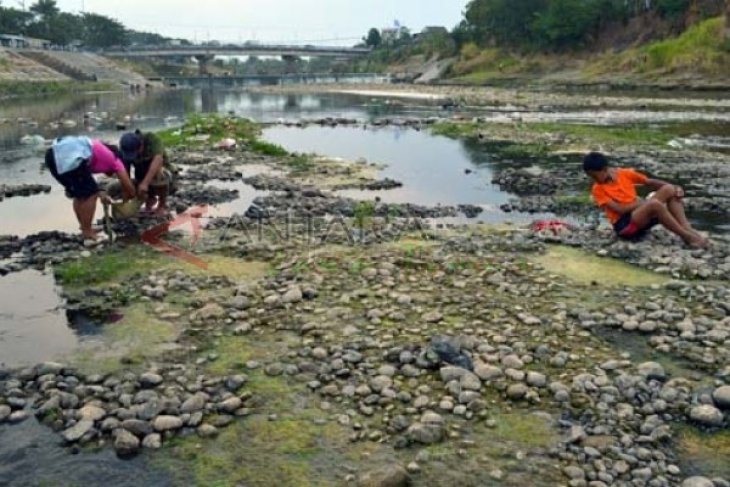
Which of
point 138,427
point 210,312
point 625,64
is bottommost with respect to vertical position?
point 138,427

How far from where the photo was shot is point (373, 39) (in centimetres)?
17788

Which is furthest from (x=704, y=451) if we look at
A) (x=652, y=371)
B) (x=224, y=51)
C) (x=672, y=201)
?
(x=224, y=51)

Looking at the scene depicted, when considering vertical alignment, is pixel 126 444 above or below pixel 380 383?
below

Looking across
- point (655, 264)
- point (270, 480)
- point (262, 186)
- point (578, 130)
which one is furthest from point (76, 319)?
point (578, 130)

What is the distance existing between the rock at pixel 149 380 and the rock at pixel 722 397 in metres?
5.02

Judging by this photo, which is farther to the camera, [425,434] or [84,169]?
[84,169]

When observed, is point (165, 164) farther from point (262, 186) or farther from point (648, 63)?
point (648, 63)

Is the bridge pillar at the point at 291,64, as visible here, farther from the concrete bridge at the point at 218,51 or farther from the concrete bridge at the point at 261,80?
the concrete bridge at the point at 261,80

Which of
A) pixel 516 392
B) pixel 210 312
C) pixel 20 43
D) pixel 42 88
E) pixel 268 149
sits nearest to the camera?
pixel 516 392

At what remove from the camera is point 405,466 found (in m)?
5.27

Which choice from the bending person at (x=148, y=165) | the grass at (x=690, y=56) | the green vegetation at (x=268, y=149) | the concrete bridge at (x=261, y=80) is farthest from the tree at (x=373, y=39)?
the bending person at (x=148, y=165)

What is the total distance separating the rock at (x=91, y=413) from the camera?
5.94 meters

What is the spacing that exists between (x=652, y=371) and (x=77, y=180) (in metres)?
9.15

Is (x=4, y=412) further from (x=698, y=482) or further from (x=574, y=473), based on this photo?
(x=698, y=482)
